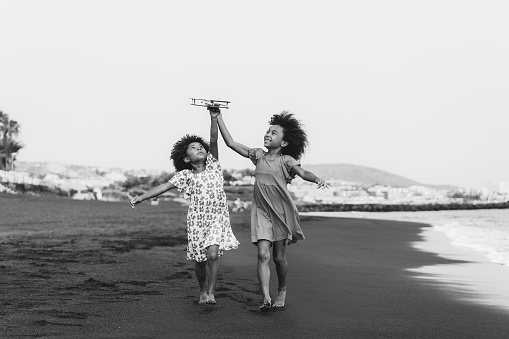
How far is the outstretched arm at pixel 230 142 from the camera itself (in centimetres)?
759

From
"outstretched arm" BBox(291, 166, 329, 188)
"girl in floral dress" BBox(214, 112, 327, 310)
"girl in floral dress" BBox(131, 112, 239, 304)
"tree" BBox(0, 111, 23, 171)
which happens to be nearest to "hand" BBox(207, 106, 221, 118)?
"girl in floral dress" BBox(131, 112, 239, 304)

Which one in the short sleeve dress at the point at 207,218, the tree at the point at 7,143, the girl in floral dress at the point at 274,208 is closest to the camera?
the girl in floral dress at the point at 274,208

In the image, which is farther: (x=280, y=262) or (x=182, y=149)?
(x=182, y=149)

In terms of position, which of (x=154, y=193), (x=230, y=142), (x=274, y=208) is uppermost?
(x=230, y=142)

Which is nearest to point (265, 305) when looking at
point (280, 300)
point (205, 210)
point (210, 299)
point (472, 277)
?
point (280, 300)

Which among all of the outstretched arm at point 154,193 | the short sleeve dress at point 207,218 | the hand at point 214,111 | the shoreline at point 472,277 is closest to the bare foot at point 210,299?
the short sleeve dress at point 207,218

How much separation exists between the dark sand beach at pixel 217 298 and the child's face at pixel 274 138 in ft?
4.92

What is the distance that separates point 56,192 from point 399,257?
38002 mm

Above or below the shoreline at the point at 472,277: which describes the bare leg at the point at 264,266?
Result: above

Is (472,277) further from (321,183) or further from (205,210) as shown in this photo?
(205,210)

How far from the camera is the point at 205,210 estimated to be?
7285mm

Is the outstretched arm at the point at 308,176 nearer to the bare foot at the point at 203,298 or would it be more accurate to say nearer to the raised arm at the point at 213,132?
the raised arm at the point at 213,132

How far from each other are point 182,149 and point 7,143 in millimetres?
64147

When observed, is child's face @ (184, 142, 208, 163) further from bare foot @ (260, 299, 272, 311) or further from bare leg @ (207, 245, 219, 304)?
bare foot @ (260, 299, 272, 311)
